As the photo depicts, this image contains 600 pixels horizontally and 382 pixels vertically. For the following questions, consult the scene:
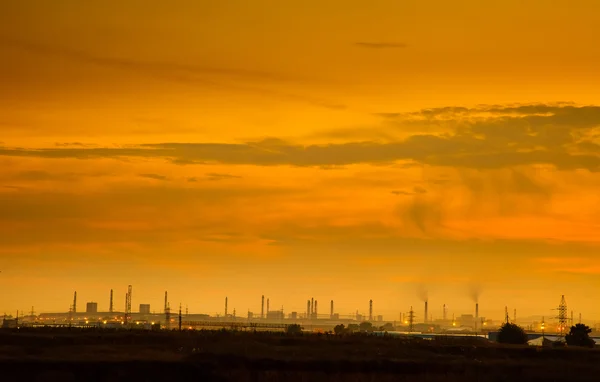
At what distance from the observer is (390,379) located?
3339 inches

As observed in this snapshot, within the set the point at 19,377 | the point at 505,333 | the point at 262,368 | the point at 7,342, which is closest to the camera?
the point at 19,377

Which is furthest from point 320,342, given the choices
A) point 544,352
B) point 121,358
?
point 121,358

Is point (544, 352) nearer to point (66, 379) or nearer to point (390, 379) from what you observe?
point (390, 379)

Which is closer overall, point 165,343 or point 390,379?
point 390,379

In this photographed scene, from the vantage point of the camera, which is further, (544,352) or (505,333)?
(505,333)

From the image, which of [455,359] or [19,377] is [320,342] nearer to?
[455,359]

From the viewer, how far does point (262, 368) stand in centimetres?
8900

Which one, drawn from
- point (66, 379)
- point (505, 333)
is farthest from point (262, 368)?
point (505, 333)

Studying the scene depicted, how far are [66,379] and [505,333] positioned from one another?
127506mm

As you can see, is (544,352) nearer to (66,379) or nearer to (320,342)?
(320,342)

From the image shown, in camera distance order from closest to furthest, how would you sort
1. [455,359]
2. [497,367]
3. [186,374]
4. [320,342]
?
[186,374]
[497,367]
[455,359]
[320,342]

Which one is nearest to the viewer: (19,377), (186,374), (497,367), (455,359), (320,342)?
(19,377)

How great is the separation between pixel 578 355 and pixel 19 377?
2973 inches

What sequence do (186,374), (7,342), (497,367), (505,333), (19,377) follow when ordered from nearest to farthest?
(19,377) → (186,374) → (497,367) → (7,342) → (505,333)
